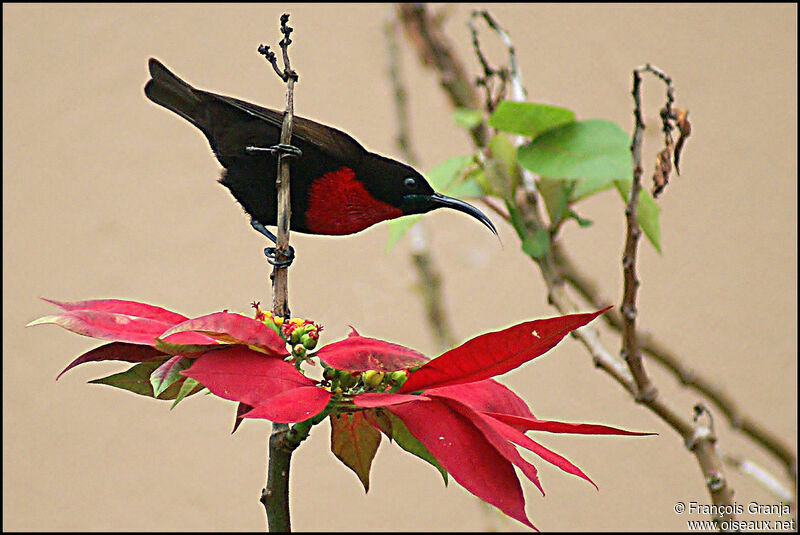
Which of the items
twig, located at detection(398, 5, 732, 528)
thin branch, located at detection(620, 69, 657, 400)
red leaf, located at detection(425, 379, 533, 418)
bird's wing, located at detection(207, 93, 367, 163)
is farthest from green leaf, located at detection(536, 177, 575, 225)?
red leaf, located at detection(425, 379, 533, 418)

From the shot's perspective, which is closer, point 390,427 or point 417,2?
point 390,427

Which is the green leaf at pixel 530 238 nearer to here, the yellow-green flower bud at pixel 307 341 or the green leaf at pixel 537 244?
the green leaf at pixel 537 244

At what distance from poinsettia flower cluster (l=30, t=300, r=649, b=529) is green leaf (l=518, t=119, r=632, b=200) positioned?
285mm

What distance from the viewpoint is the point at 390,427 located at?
0.94 ft

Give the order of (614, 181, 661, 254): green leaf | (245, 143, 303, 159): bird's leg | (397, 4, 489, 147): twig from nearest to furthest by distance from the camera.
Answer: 1. (245, 143, 303, 159): bird's leg
2. (614, 181, 661, 254): green leaf
3. (397, 4, 489, 147): twig

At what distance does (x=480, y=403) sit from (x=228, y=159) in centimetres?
23

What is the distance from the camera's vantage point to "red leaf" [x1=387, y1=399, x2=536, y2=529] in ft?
0.77

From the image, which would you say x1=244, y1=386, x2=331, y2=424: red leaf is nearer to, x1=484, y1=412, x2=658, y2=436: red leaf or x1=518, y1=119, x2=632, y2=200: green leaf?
x1=484, y1=412, x2=658, y2=436: red leaf

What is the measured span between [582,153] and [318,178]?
0.21 metres

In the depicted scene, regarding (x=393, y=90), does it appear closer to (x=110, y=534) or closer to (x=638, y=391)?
(x=638, y=391)

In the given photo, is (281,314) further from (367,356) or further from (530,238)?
(530,238)

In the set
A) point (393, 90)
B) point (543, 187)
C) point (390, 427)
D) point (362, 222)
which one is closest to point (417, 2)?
point (393, 90)

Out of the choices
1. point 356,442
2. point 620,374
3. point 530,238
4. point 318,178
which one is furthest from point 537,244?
point 356,442

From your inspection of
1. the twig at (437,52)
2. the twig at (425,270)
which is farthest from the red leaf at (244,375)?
the twig at (425,270)
